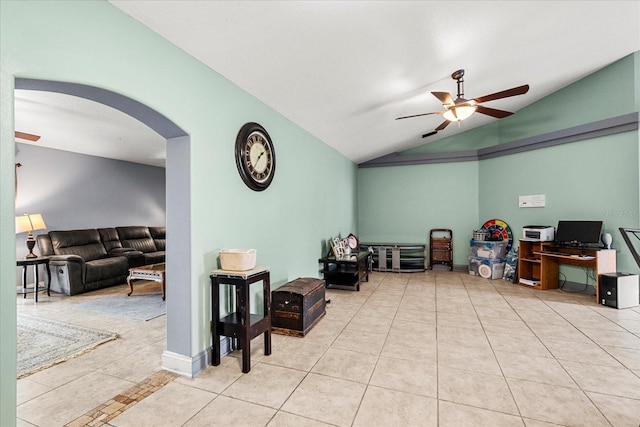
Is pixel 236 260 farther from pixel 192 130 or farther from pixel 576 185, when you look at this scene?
pixel 576 185

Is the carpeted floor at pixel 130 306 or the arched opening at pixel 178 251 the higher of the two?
the arched opening at pixel 178 251

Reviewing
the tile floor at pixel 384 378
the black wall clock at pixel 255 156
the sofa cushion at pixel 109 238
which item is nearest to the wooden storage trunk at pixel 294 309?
the tile floor at pixel 384 378

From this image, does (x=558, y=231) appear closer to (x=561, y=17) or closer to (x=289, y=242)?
(x=561, y=17)

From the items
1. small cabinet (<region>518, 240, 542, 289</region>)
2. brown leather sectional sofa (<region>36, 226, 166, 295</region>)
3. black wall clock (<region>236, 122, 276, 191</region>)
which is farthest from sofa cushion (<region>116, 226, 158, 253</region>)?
small cabinet (<region>518, 240, 542, 289</region>)

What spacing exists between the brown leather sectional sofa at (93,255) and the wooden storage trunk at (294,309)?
380cm

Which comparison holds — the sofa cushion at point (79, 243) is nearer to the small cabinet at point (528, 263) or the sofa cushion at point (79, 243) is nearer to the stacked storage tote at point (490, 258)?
the stacked storage tote at point (490, 258)

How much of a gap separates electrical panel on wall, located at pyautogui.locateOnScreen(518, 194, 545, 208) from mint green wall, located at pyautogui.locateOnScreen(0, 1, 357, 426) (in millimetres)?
4262

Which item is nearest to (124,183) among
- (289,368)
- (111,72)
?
(111,72)

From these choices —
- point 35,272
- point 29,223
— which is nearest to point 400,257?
point 35,272

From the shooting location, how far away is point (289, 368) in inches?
97.2

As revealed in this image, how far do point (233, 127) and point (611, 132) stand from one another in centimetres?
566

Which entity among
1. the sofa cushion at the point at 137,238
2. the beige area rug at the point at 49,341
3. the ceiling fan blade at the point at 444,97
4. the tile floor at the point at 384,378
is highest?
the ceiling fan blade at the point at 444,97

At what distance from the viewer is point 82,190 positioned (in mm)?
6191

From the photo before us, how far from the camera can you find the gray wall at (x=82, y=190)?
212 inches
